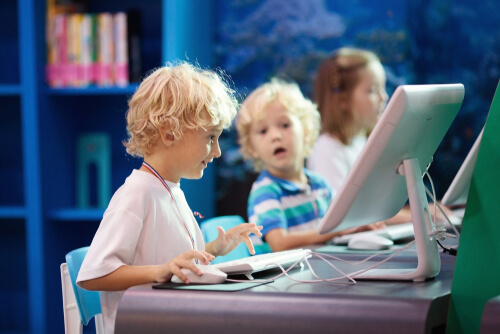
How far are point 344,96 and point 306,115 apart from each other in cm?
68

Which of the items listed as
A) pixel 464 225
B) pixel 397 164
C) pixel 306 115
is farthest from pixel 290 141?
pixel 464 225

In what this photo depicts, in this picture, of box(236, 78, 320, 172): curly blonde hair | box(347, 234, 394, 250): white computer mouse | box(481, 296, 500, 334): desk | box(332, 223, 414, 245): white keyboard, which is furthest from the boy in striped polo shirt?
box(481, 296, 500, 334): desk

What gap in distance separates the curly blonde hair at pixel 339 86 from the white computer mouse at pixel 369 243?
1.20 meters

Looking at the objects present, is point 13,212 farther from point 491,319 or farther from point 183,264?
point 491,319

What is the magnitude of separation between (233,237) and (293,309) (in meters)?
0.45

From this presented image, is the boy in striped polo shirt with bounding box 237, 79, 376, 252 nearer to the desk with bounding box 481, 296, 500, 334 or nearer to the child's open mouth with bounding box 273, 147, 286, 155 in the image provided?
the child's open mouth with bounding box 273, 147, 286, 155

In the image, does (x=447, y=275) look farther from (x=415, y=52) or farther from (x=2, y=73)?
(x=2, y=73)

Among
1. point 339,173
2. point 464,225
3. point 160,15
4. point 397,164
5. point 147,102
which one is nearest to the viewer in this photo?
point 464,225

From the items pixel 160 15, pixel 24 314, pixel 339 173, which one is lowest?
pixel 24 314

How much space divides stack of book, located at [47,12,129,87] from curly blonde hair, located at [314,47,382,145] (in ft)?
2.85

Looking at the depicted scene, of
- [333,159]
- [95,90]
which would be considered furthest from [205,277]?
[95,90]

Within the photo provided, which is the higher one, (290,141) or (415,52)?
(415,52)

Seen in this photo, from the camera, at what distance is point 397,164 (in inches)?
54.2

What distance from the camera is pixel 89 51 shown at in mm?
3221
